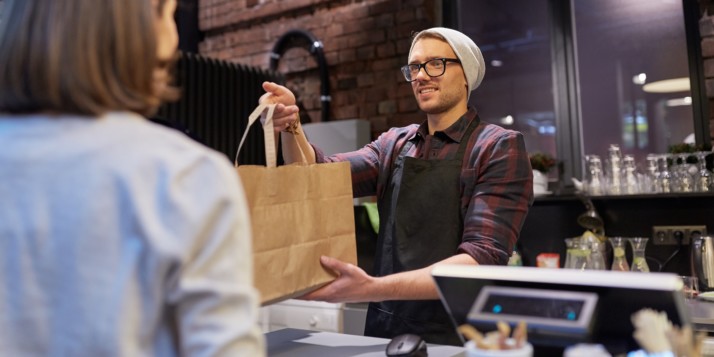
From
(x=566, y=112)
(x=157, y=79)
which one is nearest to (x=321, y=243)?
(x=157, y=79)

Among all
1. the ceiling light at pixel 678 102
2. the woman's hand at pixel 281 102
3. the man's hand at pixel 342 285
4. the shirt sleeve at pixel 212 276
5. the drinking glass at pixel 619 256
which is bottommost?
the drinking glass at pixel 619 256

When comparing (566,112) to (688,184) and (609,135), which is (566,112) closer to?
(609,135)

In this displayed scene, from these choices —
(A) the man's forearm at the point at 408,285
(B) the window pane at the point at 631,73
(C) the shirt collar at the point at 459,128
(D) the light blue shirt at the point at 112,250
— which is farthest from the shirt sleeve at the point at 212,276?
(B) the window pane at the point at 631,73

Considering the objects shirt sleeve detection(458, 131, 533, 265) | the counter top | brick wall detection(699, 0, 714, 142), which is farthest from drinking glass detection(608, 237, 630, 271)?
the counter top

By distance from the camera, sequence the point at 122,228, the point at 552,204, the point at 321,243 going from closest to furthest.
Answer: the point at 122,228, the point at 321,243, the point at 552,204

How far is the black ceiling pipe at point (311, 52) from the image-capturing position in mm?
3543

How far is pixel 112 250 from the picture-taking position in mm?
555

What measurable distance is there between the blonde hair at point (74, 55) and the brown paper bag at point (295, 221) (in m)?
0.38

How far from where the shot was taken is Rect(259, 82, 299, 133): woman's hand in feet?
4.52

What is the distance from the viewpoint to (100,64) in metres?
0.60

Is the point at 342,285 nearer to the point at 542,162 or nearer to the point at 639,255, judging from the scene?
the point at 639,255

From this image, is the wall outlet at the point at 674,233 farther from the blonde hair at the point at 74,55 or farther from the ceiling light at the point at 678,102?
the blonde hair at the point at 74,55

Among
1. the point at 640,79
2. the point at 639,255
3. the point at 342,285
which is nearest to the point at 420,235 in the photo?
the point at 342,285

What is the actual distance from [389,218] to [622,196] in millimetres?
1401
